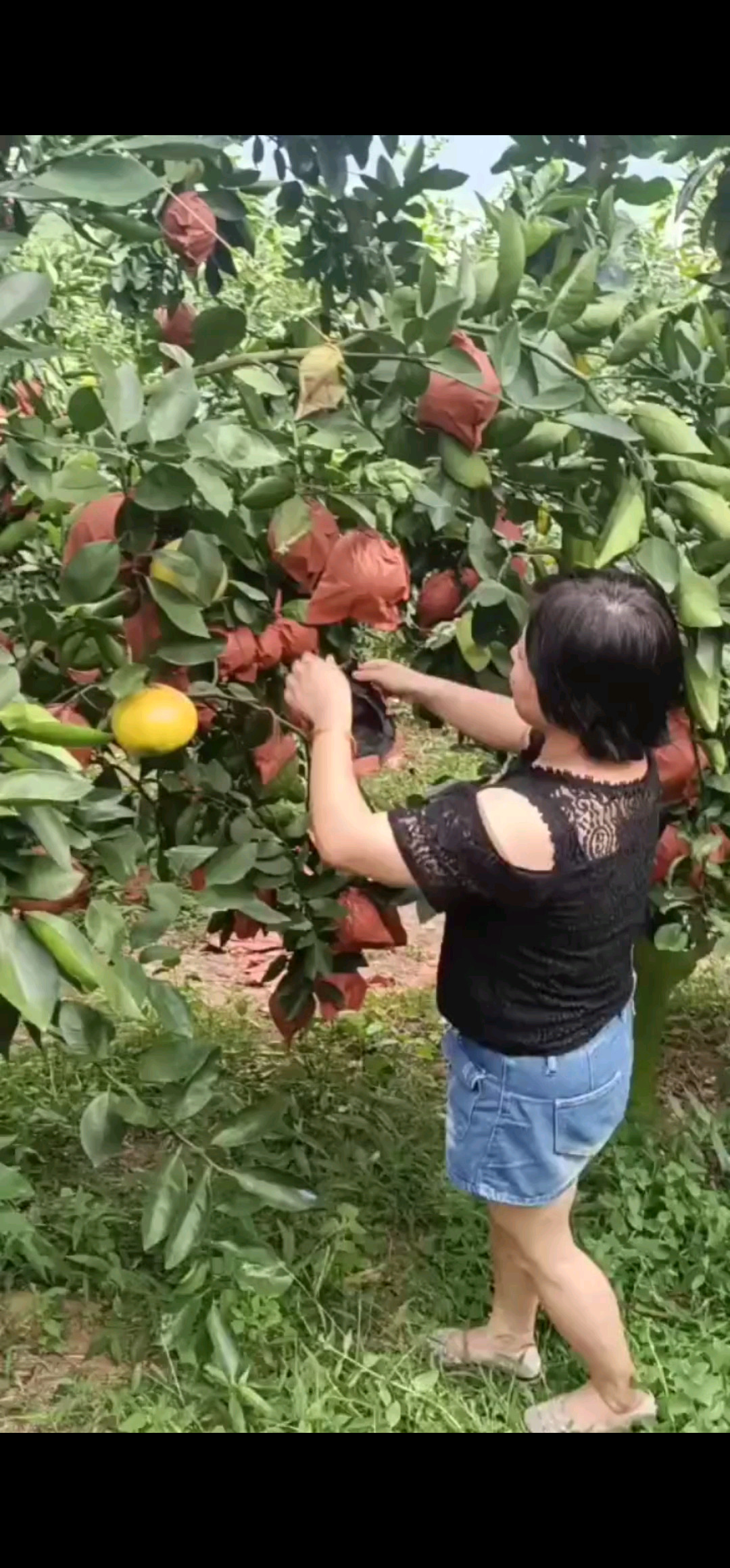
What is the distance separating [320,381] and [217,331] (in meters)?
0.10

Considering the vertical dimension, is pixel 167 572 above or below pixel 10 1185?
above

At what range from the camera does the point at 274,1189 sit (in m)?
1.32

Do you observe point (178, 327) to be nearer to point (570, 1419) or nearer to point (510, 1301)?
point (510, 1301)

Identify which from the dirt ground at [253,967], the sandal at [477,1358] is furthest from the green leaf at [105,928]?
the dirt ground at [253,967]

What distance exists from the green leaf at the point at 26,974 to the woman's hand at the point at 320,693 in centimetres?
41

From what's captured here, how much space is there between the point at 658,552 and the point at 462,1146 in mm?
610

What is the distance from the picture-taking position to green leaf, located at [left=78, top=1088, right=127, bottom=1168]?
1236 mm

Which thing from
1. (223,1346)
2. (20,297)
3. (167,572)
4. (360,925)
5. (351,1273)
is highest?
(20,297)

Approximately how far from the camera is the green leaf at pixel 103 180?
40.9 inches

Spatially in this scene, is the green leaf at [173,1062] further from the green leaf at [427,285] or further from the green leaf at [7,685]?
the green leaf at [427,285]

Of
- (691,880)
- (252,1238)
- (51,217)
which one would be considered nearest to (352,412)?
(51,217)

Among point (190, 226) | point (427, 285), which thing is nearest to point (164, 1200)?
point (427, 285)

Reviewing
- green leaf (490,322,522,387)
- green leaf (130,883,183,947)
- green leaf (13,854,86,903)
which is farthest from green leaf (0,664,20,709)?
green leaf (490,322,522,387)

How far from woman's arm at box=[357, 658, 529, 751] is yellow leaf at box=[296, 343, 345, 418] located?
31cm
